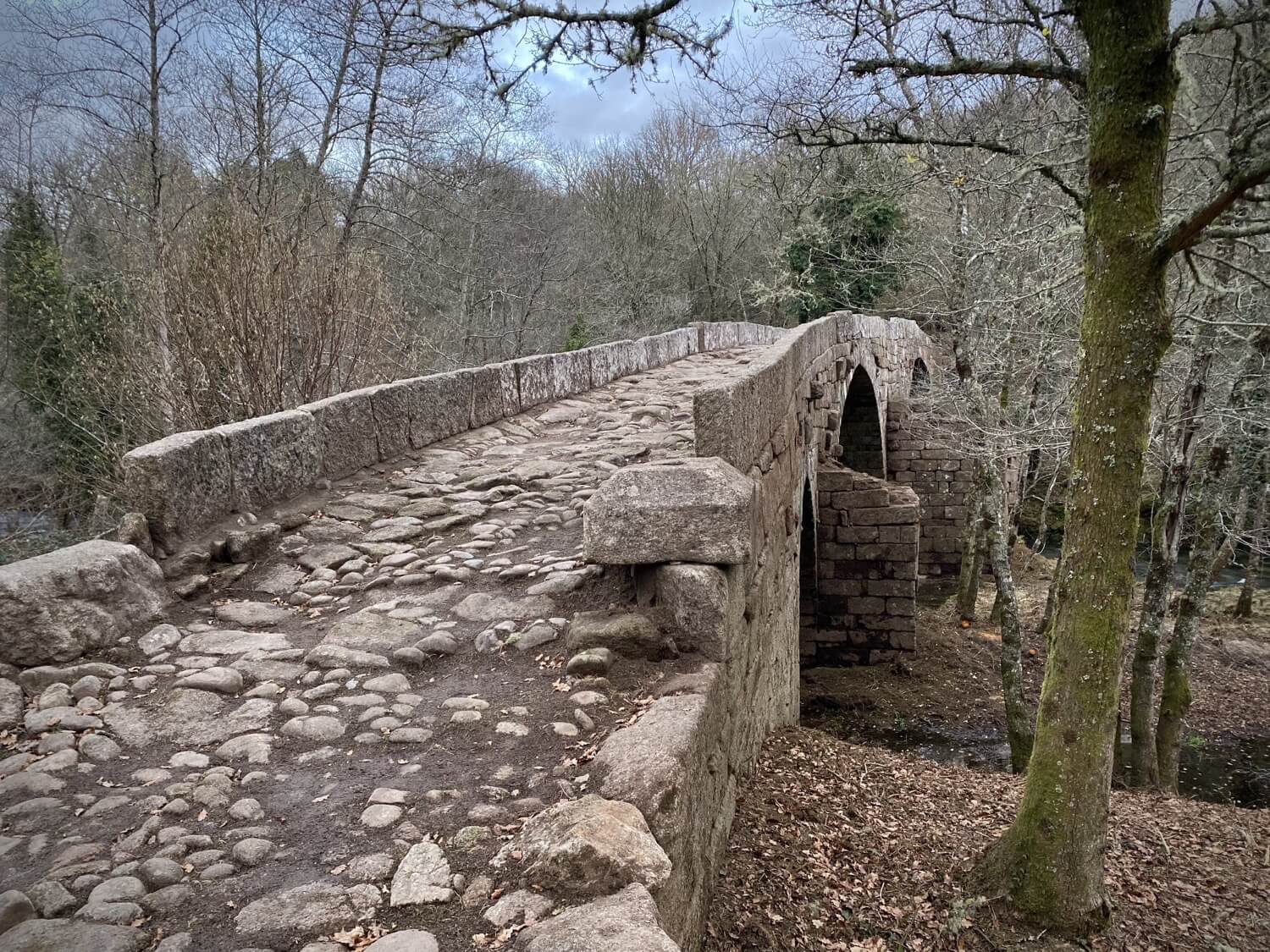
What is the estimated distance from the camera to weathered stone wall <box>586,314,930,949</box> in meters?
2.46

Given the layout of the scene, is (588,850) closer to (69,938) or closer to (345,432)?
(69,938)

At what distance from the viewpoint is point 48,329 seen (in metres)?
12.8

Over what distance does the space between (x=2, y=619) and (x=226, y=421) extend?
3.80 metres

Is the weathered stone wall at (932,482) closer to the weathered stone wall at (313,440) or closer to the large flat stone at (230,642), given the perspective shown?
the weathered stone wall at (313,440)

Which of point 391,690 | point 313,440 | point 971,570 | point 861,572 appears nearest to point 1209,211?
point 391,690

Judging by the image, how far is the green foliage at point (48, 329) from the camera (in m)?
11.1

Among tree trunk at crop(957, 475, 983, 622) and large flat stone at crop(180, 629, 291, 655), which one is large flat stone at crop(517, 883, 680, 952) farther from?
tree trunk at crop(957, 475, 983, 622)

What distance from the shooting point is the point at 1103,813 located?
12.0ft

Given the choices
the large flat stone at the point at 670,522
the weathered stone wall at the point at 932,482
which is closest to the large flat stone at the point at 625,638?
the large flat stone at the point at 670,522

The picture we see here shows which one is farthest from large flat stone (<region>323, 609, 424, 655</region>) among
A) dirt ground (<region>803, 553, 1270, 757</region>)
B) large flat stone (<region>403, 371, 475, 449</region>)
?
dirt ground (<region>803, 553, 1270, 757</region>)

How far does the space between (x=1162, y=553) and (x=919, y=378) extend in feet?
44.2

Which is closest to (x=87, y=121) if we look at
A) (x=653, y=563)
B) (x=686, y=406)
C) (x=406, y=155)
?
(x=406, y=155)

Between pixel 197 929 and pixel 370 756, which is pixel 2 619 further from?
pixel 197 929

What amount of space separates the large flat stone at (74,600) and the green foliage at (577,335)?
18.9 meters
